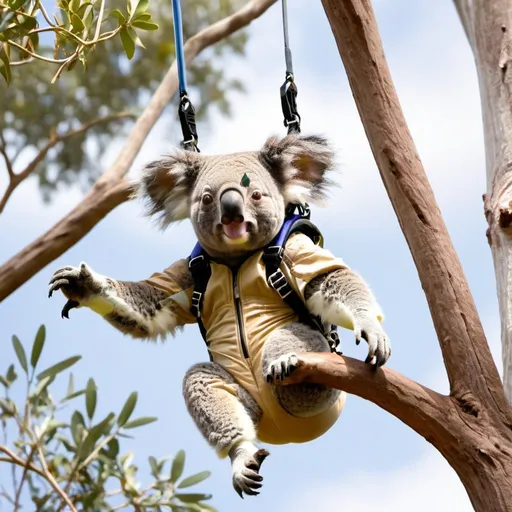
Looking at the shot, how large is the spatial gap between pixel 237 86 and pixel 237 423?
4.05m

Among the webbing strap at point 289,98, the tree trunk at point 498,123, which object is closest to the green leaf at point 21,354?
the webbing strap at point 289,98

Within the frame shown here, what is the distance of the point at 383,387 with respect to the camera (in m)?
1.94

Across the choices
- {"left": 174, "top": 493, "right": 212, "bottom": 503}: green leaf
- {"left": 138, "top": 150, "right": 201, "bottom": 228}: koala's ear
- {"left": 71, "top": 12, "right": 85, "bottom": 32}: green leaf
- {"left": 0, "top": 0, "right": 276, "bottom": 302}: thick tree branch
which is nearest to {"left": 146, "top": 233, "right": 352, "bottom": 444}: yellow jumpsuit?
{"left": 138, "top": 150, "right": 201, "bottom": 228}: koala's ear

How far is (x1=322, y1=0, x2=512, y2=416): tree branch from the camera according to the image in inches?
81.3

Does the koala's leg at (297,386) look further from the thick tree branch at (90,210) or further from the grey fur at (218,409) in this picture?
the thick tree branch at (90,210)

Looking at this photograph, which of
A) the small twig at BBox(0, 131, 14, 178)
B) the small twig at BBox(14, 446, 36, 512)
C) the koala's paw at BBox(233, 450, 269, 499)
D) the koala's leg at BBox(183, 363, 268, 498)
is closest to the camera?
the koala's paw at BBox(233, 450, 269, 499)

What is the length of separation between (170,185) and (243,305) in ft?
1.41

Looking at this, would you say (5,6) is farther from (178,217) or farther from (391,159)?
(391,159)

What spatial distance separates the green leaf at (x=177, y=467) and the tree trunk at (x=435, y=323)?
1816mm

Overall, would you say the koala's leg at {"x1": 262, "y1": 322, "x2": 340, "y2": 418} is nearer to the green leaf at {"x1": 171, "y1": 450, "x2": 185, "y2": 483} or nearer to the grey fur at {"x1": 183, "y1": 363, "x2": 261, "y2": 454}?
the grey fur at {"x1": 183, "y1": 363, "x2": 261, "y2": 454}

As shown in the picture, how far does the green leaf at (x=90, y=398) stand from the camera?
365cm

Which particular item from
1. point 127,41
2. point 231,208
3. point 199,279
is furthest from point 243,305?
point 127,41

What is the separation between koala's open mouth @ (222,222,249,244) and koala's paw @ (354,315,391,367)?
1.12ft

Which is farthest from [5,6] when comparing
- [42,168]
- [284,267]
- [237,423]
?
[42,168]
